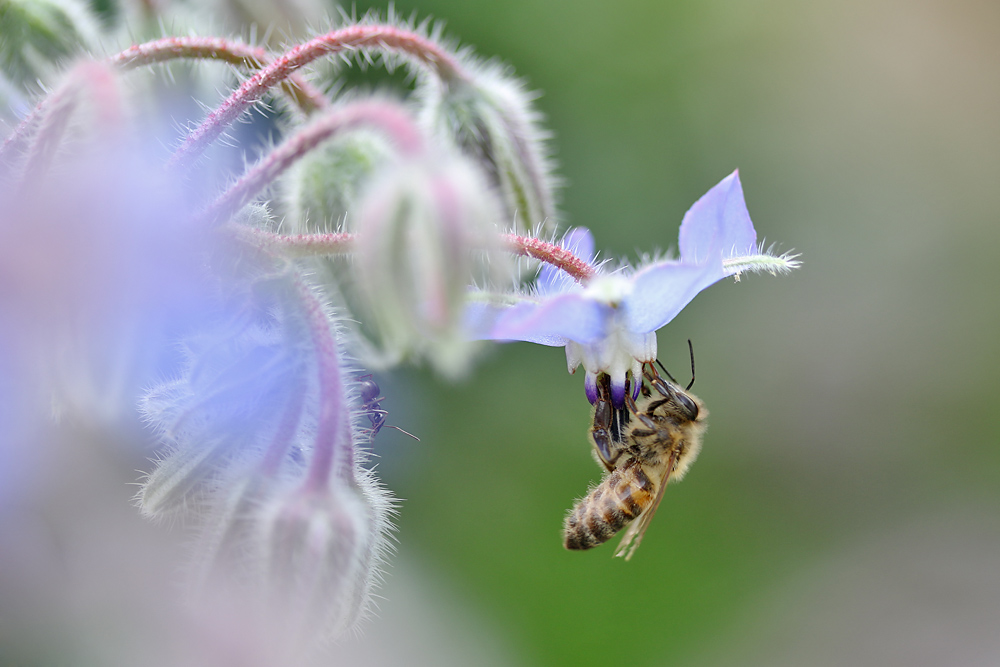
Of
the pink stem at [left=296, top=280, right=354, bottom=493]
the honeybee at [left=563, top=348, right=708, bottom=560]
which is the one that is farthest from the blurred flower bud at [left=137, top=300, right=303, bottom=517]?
the honeybee at [left=563, top=348, right=708, bottom=560]

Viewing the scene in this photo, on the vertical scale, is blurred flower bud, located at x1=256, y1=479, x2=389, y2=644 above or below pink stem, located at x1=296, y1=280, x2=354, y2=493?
below

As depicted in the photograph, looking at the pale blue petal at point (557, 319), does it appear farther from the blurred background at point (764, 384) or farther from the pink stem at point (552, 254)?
the blurred background at point (764, 384)

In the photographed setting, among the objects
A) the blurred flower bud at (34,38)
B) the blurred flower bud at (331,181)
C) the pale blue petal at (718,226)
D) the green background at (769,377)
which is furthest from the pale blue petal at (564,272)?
the green background at (769,377)

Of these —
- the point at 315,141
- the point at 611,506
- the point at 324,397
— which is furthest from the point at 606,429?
the point at 315,141

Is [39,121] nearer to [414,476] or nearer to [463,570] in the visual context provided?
[414,476]

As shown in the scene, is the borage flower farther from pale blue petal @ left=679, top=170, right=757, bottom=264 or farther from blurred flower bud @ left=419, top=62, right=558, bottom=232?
blurred flower bud @ left=419, top=62, right=558, bottom=232

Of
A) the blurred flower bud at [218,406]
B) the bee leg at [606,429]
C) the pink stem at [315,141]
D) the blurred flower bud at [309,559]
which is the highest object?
the bee leg at [606,429]

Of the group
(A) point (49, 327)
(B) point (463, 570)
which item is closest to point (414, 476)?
(B) point (463, 570)
